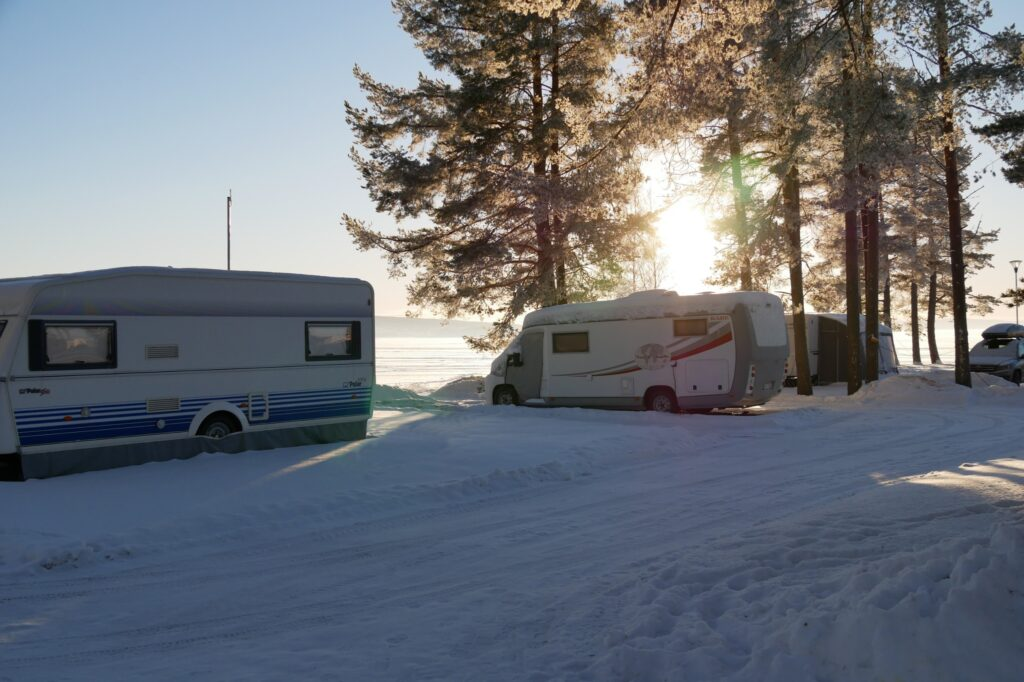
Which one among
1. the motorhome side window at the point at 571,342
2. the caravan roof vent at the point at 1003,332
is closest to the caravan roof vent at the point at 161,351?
the motorhome side window at the point at 571,342

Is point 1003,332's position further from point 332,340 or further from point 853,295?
point 332,340

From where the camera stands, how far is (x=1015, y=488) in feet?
27.3

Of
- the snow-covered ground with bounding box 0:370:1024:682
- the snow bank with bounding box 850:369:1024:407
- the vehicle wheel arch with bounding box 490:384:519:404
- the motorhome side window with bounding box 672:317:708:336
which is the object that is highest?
the motorhome side window with bounding box 672:317:708:336

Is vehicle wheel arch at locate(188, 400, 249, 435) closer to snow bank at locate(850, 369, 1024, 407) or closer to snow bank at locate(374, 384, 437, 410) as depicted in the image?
snow bank at locate(374, 384, 437, 410)

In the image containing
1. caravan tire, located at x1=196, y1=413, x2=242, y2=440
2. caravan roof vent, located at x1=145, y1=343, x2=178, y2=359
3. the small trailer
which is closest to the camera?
caravan roof vent, located at x1=145, y1=343, x2=178, y2=359

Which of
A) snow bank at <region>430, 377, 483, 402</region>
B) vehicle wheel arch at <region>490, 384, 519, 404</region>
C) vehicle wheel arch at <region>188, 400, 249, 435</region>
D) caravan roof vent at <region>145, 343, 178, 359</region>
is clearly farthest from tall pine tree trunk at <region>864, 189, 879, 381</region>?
caravan roof vent at <region>145, 343, 178, 359</region>

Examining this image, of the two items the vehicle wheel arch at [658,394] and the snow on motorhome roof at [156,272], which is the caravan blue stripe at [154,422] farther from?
the vehicle wheel arch at [658,394]

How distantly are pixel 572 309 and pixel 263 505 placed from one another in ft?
41.6

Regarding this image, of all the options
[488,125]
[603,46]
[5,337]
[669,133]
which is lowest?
[5,337]

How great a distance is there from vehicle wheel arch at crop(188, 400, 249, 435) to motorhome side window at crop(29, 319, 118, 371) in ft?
4.84

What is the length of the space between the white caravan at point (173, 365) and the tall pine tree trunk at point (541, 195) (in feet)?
28.7

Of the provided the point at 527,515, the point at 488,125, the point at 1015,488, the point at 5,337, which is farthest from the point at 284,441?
the point at 488,125

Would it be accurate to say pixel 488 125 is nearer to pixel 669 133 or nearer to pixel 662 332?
pixel 662 332

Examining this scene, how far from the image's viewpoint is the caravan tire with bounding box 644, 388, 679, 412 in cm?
1962
